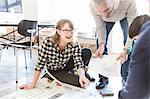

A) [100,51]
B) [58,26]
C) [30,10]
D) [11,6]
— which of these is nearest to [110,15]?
[100,51]

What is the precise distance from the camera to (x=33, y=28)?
3.26 meters

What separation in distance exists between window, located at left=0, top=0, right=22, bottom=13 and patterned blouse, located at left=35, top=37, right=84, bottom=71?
2738mm

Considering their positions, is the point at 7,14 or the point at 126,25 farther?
the point at 7,14

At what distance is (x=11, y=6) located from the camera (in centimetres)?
444

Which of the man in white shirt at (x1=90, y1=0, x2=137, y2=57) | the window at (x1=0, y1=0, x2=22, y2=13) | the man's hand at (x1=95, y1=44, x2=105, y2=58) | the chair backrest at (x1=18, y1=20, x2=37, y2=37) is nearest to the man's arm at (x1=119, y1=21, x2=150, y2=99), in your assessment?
the man in white shirt at (x1=90, y1=0, x2=137, y2=57)

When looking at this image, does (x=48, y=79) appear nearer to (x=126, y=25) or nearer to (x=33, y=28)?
(x=126, y=25)

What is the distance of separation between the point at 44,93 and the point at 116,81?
1026 millimetres

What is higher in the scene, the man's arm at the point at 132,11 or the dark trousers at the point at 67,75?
the man's arm at the point at 132,11

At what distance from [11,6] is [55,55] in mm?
2921

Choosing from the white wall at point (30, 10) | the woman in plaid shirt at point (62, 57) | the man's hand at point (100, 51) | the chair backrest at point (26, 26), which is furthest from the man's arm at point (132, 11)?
the white wall at point (30, 10)

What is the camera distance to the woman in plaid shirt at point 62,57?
1.77 metres

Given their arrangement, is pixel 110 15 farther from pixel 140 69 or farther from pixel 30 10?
pixel 30 10

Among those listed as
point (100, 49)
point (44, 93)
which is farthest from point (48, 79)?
point (100, 49)

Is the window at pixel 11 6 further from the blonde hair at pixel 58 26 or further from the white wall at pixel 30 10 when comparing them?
the blonde hair at pixel 58 26
